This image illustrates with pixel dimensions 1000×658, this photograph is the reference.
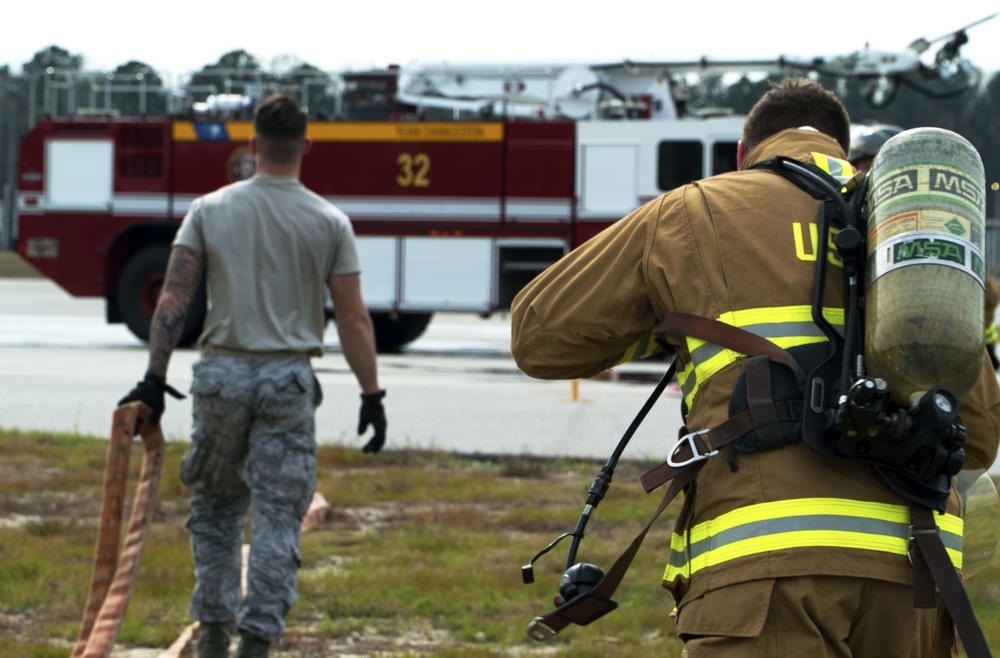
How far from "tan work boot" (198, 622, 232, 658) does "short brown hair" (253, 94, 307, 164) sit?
1446 millimetres

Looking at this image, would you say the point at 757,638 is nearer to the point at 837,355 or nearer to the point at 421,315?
the point at 837,355

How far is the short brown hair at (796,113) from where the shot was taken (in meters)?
2.71

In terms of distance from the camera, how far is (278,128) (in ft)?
14.1

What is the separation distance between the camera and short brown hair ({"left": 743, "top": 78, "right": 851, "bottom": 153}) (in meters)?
2.71

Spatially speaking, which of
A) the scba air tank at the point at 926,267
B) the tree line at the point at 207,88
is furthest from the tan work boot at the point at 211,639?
the tree line at the point at 207,88

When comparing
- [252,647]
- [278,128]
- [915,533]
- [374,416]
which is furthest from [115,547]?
[915,533]

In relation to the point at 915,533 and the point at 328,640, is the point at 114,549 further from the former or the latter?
the point at 915,533

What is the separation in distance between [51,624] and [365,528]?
1894 mm

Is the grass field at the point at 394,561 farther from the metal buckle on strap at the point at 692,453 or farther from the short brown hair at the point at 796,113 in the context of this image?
the metal buckle on strap at the point at 692,453

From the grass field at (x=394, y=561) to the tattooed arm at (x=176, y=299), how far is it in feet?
3.56

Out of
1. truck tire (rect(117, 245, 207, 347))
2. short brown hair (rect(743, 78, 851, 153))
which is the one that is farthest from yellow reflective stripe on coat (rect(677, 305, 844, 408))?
truck tire (rect(117, 245, 207, 347))

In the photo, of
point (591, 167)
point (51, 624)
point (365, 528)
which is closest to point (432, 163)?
point (591, 167)

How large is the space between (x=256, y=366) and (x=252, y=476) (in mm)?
333

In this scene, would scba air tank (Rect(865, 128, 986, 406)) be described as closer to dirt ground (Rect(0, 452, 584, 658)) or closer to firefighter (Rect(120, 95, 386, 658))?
firefighter (Rect(120, 95, 386, 658))
